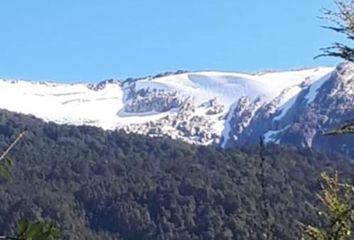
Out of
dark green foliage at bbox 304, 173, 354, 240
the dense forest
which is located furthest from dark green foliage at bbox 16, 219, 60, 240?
the dense forest

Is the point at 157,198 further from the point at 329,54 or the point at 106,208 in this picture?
the point at 329,54

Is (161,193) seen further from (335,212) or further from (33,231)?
(33,231)

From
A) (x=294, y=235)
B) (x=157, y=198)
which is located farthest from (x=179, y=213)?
(x=294, y=235)

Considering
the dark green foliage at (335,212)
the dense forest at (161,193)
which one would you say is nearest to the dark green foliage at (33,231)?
the dark green foliage at (335,212)

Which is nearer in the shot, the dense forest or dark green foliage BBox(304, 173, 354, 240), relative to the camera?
dark green foliage BBox(304, 173, 354, 240)

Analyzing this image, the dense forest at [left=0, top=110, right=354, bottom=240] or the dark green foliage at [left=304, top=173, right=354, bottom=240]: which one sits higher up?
the dark green foliage at [left=304, top=173, right=354, bottom=240]

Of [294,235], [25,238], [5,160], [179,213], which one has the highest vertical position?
[5,160]

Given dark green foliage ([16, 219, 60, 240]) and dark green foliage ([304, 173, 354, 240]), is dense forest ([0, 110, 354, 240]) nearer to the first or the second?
dark green foliage ([304, 173, 354, 240])

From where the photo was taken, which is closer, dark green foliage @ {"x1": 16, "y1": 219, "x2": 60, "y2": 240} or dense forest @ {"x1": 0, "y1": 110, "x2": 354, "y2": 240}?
dark green foliage @ {"x1": 16, "y1": 219, "x2": 60, "y2": 240}

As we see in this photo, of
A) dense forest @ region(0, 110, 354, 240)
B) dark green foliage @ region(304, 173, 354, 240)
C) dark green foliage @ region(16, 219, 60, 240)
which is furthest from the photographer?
dense forest @ region(0, 110, 354, 240)

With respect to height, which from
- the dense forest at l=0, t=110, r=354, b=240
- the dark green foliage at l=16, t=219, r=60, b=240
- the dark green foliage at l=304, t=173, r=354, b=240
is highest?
the dark green foliage at l=16, t=219, r=60, b=240

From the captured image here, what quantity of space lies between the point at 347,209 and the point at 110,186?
179028 millimetres

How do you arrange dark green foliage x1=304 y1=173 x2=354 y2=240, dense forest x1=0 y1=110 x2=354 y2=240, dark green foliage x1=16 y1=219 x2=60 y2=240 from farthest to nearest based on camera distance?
1. dense forest x1=0 y1=110 x2=354 y2=240
2. dark green foliage x1=304 y1=173 x2=354 y2=240
3. dark green foliage x1=16 y1=219 x2=60 y2=240

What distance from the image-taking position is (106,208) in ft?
576
